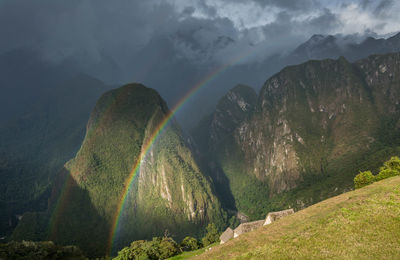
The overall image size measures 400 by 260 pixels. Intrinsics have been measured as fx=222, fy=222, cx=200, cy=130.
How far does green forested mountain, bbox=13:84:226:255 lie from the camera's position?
457 ft

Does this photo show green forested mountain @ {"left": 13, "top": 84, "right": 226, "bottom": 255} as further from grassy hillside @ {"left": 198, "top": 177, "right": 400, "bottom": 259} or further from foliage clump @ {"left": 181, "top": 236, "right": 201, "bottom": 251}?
grassy hillside @ {"left": 198, "top": 177, "right": 400, "bottom": 259}

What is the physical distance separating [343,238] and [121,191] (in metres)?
167

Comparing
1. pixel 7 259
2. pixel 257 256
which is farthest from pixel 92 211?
pixel 257 256

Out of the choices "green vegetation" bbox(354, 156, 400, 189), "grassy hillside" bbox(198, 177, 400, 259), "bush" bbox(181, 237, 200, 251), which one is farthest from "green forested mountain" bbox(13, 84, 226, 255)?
"grassy hillside" bbox(198, 177, 400, 259)

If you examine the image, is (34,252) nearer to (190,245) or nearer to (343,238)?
(190,245)

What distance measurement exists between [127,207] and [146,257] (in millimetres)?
112393

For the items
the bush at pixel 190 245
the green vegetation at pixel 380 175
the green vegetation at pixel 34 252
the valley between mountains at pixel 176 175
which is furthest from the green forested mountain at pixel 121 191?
the green vegetation at pixel 380 175

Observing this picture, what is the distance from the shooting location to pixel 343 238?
67.8 ft

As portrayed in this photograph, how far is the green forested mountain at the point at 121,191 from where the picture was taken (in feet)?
457

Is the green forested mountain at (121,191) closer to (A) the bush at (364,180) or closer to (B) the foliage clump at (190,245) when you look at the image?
(B) the foliage clump at (190,245)

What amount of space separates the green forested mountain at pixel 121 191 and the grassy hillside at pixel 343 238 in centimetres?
12711

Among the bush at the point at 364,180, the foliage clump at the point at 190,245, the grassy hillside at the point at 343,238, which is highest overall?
the bush at the point at 364,180

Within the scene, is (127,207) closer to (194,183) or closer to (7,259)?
(194,183)

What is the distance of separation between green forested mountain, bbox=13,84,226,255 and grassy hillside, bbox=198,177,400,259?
127107mm
